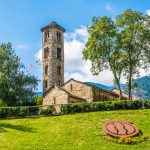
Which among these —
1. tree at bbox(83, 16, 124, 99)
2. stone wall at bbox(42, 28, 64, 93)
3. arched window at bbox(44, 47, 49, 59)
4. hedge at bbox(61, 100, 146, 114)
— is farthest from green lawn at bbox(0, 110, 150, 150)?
arched window at bbox(44, 47, 49, 59)

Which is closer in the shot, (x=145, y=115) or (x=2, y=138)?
(x=2, y=138)

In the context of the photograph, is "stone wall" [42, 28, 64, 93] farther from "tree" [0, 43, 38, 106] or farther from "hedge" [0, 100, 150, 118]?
"hedge" [0, 100, 150, 118]

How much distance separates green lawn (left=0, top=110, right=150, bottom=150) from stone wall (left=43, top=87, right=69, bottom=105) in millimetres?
19821

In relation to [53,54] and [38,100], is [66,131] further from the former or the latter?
[53,54]

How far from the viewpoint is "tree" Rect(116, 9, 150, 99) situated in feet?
228

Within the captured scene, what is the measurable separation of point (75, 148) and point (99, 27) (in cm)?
3525

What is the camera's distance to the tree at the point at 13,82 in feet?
256

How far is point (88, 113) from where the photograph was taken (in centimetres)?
5509

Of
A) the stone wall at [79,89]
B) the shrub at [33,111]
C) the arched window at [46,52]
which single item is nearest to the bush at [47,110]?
the shrub at [33,111]

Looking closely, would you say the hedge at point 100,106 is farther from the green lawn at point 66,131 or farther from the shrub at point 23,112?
the shrub at point 23,112

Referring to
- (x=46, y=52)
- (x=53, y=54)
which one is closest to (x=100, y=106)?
(x=53, y=54)

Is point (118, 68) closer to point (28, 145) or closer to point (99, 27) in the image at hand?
point (99, 27)

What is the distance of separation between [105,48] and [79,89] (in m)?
12.3

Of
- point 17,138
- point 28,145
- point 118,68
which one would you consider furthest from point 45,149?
point 118,68
